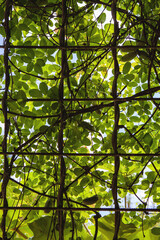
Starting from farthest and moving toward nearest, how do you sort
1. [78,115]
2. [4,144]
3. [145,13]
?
[145,13] < [78,115] < [4,144]

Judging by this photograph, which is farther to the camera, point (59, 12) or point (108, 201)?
point (108, 201)

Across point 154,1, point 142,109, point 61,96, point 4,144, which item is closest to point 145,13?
point 154,1

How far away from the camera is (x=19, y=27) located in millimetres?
796

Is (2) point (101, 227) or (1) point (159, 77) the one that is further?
(1) point (159, 77)

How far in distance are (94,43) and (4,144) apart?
0.51 m

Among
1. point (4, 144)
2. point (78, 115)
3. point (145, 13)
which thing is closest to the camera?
point (4, 144)

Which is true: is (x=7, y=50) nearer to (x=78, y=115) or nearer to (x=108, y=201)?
(x=78, y=115)

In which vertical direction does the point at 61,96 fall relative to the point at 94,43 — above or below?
below

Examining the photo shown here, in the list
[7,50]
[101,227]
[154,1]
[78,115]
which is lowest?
[101,227]

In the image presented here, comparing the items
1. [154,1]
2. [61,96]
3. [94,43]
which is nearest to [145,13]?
[154,1]

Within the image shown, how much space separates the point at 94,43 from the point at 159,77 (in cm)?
26

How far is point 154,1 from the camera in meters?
0.89

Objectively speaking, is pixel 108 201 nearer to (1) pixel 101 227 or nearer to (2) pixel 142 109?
(1) pixel 101 227

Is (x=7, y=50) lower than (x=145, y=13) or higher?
lower
